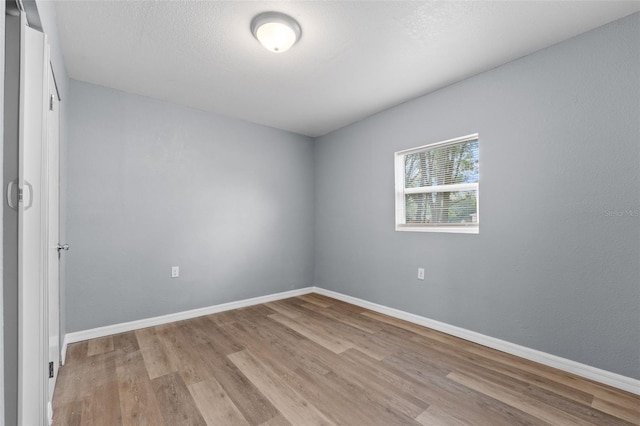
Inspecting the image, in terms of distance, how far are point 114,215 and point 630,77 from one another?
14.1 feet

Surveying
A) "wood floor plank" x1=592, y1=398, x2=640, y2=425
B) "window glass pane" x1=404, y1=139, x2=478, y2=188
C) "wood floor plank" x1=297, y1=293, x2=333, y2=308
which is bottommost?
"wood floor plank" x1=297, y1=293, x2=333, y2=308

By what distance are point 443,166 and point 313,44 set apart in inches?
68.2

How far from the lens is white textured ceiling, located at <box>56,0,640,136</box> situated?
1.84 metres

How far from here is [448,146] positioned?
2910 millimetres

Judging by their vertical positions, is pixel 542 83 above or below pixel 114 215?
above

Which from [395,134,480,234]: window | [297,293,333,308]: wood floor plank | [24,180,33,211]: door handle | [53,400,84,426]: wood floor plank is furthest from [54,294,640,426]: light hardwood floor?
[24,180,33,211]: door handle

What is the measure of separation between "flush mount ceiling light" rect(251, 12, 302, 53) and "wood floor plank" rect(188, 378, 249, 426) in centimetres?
237

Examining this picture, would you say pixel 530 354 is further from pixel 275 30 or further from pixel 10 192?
pixel 10 192

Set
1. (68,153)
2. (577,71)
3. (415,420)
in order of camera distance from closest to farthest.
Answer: (415,420)
(577,71)
(68,153)

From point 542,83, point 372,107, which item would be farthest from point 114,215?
point 542,83

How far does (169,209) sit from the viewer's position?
3.20 metres

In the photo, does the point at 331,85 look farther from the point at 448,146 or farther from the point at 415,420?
the point at 415,420

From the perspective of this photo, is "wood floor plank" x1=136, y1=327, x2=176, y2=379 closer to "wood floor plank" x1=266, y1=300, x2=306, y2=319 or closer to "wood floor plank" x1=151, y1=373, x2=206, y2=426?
"wood floor plank" x1=151, y1=373, x2=206, y2=426

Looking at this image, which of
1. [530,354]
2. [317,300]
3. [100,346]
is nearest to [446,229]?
[530,354]
